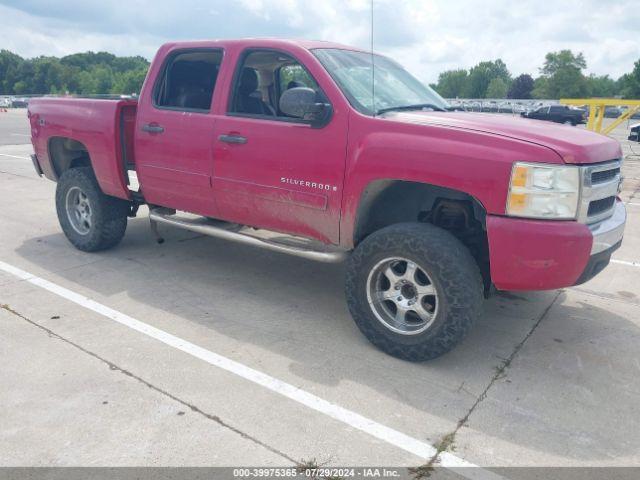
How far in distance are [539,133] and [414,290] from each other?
124cm

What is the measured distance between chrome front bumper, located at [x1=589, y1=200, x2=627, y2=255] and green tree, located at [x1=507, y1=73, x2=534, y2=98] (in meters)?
103

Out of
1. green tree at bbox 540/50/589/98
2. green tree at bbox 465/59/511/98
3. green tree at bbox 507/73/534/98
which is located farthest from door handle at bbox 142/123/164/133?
green tree at bbox 465/59/511/98

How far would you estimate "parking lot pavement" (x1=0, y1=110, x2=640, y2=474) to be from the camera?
282 cm

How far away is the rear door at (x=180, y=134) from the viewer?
15.3 ft

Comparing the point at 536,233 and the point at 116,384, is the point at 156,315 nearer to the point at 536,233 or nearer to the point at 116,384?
the point at 116,384

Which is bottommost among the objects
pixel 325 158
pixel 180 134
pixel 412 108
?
pixel 325 158

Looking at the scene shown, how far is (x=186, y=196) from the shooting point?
490 centimetres

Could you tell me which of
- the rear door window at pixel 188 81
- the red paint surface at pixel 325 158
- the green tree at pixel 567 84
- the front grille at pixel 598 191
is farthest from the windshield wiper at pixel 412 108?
the green tree at pixel 567 84

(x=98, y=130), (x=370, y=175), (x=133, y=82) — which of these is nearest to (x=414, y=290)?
(x=370, y=175)

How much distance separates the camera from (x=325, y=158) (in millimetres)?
3869

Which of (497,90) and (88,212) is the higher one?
(497,90)

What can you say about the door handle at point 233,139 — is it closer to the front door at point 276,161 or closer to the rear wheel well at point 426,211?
the front door at point 276,161

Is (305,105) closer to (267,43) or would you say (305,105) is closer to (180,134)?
(267,43)

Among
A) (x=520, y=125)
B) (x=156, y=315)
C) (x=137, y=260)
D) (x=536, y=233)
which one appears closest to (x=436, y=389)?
(x=536, y=233)
